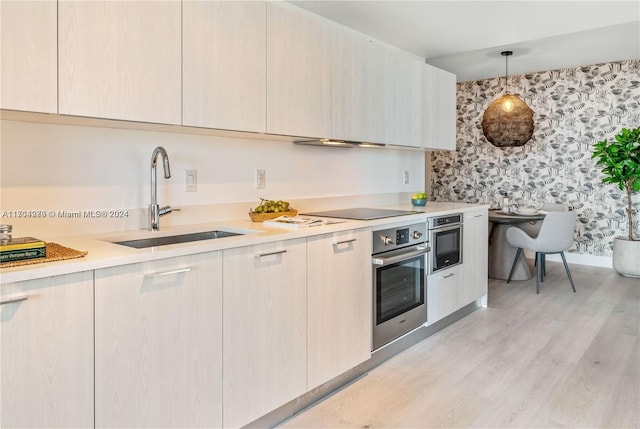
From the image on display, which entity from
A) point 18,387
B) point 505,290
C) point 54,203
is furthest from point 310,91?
point 505,290

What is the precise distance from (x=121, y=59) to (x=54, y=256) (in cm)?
80

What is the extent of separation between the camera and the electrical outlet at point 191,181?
2400 mm

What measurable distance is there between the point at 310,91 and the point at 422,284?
1.44m

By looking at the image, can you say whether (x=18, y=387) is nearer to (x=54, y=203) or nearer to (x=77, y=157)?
(x=54, y=203)

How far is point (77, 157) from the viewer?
1982 millimetres

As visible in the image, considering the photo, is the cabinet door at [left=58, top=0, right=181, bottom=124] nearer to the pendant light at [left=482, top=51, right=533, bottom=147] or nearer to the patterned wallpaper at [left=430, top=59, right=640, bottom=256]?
the pendant light at [left=482, top=51, right=533, bottom=147]

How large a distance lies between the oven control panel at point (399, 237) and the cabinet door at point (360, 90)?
0.64m

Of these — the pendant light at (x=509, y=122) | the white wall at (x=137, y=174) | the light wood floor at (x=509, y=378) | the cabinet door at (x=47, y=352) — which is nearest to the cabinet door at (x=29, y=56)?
the white wall at (x=137, y=174)

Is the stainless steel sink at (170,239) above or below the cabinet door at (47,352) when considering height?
above

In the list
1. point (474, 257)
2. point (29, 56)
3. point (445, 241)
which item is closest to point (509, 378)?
point (445, 241)

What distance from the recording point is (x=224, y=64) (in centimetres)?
210

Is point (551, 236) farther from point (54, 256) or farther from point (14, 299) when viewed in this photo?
point (14, 299)

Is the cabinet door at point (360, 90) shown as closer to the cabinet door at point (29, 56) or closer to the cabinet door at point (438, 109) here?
the cabinet door at point (438, 109)

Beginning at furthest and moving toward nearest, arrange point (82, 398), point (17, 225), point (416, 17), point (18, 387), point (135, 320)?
point (416, 17) < point (17, 225) < point (135, 320) < point (82, 398) < point (18, 387)
